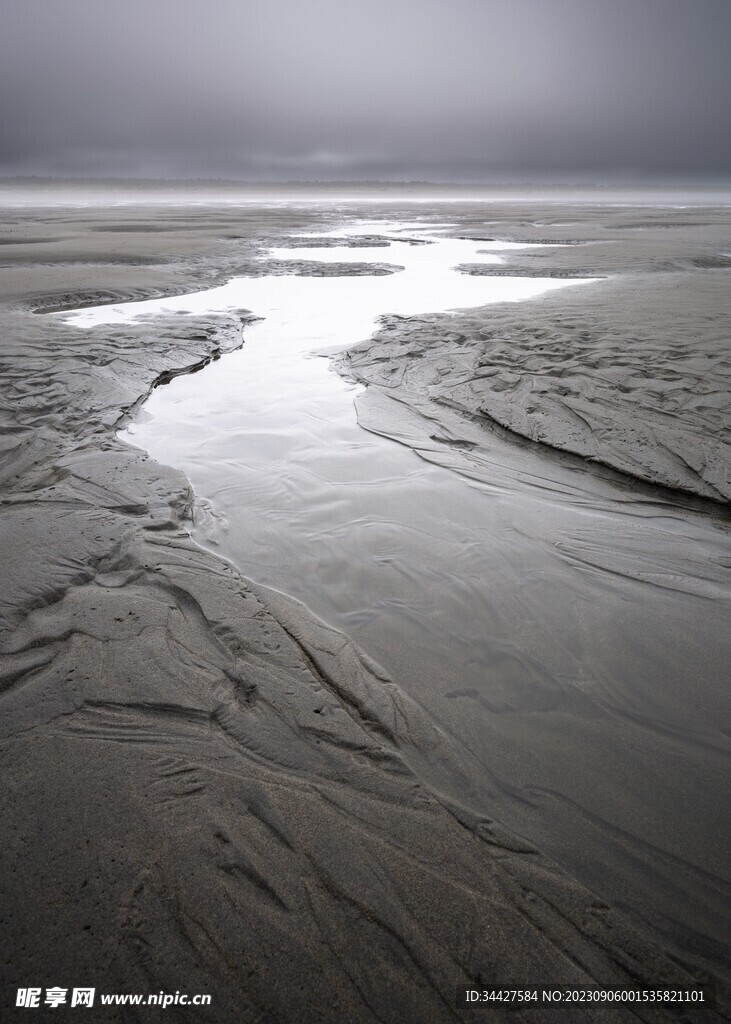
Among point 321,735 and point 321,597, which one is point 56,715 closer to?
point 321,735

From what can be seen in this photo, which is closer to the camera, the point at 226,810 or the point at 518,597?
the point at 226,810

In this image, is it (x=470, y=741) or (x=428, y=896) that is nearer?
(x=428, y=896)

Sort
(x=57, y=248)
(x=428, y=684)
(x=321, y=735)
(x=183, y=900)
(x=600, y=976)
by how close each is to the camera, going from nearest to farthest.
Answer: (x=600, y=976), (x=183, y=900), (x=321, y=735), (x=428, y=684), (x=57, y=248)

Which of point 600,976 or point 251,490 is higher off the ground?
point 251,490

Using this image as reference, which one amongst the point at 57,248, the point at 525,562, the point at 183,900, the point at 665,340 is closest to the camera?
the point at 183,900

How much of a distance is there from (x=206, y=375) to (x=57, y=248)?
1285cm

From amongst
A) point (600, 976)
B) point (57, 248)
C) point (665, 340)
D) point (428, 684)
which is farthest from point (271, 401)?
point (57, 248)

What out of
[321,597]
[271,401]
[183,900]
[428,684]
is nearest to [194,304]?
[271,401]

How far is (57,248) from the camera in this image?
15617 mm

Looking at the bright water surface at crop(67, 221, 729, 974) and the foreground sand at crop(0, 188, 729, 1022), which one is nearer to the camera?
the foreground sand at crop(0, 188, 729, 1022)

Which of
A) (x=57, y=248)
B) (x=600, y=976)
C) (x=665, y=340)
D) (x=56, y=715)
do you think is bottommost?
(x=600, y=976)

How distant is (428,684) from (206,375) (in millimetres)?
5353

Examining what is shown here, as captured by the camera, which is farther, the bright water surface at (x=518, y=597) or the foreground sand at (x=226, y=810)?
the bright water surface at (x=518, y=597)

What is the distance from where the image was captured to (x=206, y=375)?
21.6ft
